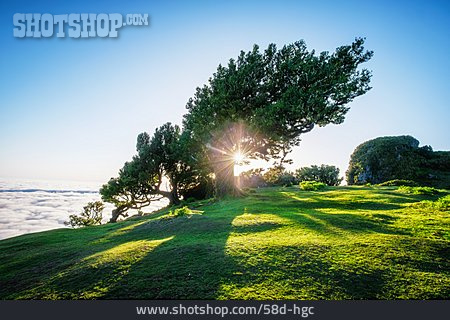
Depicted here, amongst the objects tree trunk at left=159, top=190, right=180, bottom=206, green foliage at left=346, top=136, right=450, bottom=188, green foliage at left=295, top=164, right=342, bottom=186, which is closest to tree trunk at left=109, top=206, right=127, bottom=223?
tree trunk at left=159, top=190, right=180, bottom=206

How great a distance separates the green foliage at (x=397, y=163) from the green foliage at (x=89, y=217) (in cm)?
5315

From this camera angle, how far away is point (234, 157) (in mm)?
21453

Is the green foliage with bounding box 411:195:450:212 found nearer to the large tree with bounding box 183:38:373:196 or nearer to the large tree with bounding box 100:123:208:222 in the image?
the large tree with bounding box 183:38:373:196

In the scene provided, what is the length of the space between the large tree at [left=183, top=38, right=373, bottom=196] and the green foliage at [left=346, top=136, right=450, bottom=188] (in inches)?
1310

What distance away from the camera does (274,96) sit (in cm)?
1844

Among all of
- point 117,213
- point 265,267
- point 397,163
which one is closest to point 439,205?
point 265,267

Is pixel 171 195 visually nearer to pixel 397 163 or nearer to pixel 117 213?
pixel 117 213

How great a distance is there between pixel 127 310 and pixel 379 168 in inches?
2132

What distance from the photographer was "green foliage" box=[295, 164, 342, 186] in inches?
2281

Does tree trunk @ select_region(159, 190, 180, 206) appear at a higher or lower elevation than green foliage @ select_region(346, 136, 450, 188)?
lower

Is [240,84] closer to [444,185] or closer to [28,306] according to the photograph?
[28,306]

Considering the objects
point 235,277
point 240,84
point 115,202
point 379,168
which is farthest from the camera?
point 379,168

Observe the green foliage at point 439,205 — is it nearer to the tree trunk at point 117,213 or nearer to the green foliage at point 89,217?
the tree trunk at point 117,213

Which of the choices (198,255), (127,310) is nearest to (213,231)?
(198,255)
